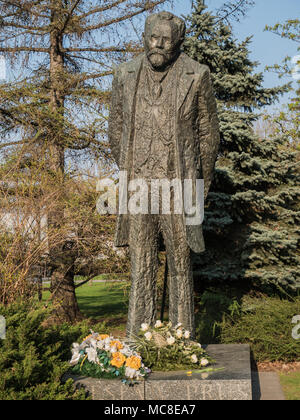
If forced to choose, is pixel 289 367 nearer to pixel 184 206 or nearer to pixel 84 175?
pixel 184 206

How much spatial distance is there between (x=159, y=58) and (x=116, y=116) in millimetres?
770

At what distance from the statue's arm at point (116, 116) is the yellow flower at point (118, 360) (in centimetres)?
194

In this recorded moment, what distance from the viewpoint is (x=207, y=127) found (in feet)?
15.5

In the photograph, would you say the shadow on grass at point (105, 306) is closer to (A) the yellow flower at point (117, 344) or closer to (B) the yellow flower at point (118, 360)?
(A) the yellow flower at point (117, 344)

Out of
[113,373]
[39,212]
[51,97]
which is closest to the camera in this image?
[113,373]

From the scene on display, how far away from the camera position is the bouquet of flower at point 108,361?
12.3 feet

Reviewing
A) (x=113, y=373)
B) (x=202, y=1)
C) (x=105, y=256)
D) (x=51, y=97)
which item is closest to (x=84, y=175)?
(x=105, y=256)

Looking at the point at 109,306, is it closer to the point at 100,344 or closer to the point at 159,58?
the point at 100,344

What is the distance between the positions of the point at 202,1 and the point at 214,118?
5473mm

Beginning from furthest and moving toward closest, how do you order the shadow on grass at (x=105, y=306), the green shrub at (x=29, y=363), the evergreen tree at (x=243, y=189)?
the shadow on grass at (x=105, y=306) → the evergreen tree at (x=243, y=189) → the green shrub at (x=29, y=363)

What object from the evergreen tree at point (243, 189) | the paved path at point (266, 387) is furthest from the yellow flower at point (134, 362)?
the evergreen tree at point (243, 189)

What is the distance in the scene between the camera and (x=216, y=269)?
8227 mm

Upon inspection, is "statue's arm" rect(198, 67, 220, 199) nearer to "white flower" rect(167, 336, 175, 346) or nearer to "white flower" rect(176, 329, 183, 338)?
"white flower" rect(176, 329, 183, 338)

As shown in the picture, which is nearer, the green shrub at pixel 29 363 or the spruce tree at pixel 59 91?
the green shrub at pixel 29 363
